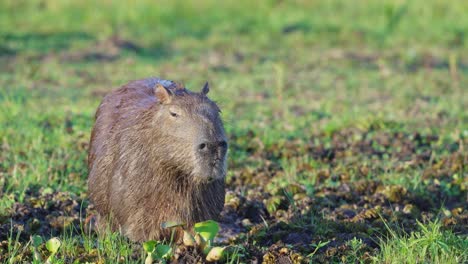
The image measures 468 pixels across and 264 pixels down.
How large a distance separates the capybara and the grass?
7.2 inches

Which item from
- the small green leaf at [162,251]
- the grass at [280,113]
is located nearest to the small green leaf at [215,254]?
the grass at [280,113]

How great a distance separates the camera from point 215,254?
4250 mm

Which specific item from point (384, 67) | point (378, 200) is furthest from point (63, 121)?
point (384, 67)

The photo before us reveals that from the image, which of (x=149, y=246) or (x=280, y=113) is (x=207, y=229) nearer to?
(x=149, y=246)

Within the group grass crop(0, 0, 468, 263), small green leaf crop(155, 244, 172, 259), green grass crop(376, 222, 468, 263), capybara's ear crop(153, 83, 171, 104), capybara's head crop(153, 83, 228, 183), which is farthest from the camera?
grass crop(0, 0, 468, 263)

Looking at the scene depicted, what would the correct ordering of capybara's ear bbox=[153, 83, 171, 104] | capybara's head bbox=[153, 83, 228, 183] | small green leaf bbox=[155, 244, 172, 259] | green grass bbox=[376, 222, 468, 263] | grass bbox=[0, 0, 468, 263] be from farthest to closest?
grass bbox=[0, 0, 468, 263]
capybara's ear bbox=[153, 83, 171, 104]
green grass bbox=[376, 222, 468, 263]
small green leaf bbox=[155, 244, 172, 259]
capybara's head bbox=[153, 83, 228, 183]

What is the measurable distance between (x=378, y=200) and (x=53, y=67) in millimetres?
5544

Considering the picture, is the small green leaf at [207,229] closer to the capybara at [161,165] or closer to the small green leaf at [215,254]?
the small green leaf at [215,254]

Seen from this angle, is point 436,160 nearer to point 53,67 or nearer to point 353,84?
point 353,84

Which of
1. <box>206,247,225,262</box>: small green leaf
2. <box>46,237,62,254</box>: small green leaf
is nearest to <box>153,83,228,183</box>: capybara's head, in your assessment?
<box>206,247,225,262</box>: small green leaf

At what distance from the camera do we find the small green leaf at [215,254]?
4.22 metres

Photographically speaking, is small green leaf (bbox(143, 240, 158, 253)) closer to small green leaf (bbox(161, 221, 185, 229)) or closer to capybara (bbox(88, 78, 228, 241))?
small green leaf (bbox(161, 221, 185, 229))

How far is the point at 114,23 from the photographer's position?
12.7m

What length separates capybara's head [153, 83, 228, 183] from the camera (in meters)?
4.11
